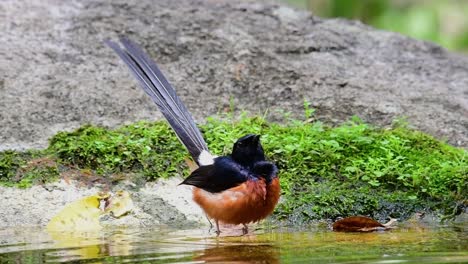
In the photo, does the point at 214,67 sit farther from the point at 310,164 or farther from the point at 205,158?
the point at 205,158

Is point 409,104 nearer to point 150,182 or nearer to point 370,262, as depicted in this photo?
point 150,182

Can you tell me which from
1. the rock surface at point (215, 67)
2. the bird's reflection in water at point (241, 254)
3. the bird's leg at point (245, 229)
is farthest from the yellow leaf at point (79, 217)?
the bird's reflection in water at point (241, 254)

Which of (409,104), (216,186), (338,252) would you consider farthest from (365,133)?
(338,252)

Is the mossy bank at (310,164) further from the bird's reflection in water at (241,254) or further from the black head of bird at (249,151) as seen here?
the bird's reflection in water at (241,254)

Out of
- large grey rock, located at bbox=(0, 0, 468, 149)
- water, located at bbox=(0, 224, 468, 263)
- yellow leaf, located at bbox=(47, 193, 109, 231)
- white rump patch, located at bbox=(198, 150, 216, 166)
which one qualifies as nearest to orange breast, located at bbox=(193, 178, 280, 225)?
water, located at bbox=(0, 224, 468, 263)

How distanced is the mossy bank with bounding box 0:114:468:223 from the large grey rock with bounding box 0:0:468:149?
49cm

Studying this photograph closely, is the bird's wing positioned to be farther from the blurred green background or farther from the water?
the blurred green background

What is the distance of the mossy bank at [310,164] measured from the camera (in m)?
Result: 5.22

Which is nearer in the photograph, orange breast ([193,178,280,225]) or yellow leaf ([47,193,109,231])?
orange breast ([193,178,280,225])

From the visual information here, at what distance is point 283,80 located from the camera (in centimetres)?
705

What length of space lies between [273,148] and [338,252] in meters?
2.01

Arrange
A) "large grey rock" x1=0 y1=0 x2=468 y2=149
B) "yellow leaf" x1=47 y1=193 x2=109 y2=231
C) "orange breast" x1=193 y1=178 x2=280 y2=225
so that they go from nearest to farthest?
"orange breast" x1=193 y1=178 x2=280 y2=225
"yellow leaf" x1=47 y1=193 x2=109 y2=231
"large grey rock" x1=0 y1=0 x2=468 y2=149

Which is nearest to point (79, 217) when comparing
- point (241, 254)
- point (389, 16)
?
point (241, 254)

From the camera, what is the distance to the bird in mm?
4789
